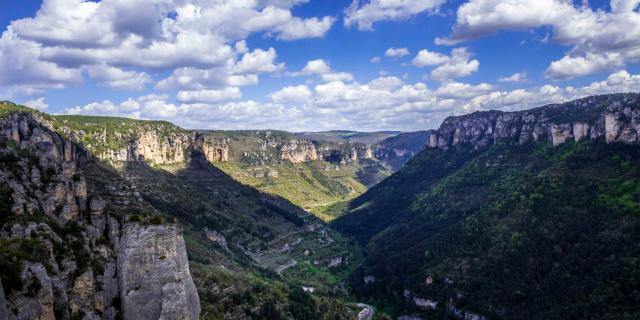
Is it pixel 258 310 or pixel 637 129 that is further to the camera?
pixel 637 129

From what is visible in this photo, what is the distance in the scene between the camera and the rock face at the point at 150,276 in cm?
4044

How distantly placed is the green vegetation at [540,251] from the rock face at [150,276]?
283ft

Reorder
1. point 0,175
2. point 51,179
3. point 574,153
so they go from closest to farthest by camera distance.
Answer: point 0,175
point 51,179
point 574,153

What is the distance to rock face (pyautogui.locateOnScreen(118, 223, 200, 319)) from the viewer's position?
40.4 metres

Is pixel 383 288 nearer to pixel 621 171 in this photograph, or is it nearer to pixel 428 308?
pixel 428 308

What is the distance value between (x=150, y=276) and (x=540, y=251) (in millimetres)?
112222

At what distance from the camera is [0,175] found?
59.5 metres

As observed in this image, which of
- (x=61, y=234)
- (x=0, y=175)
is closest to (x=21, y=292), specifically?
(x=61, y=234)

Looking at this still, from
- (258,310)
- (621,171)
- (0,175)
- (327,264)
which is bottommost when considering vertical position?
(327,264)

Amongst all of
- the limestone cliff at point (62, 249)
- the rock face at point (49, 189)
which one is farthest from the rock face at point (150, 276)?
the rock face at point (49, 189)

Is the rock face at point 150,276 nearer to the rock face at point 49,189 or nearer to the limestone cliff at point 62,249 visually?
the limestone cliff at point 62,249

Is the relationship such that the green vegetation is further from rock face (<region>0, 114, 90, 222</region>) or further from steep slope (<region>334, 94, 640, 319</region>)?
rock face (<region>0, 114, 90, 222</region>)

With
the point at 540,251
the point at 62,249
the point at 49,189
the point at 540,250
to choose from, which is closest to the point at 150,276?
the point at 62,249

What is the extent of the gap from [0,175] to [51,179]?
218 inches
